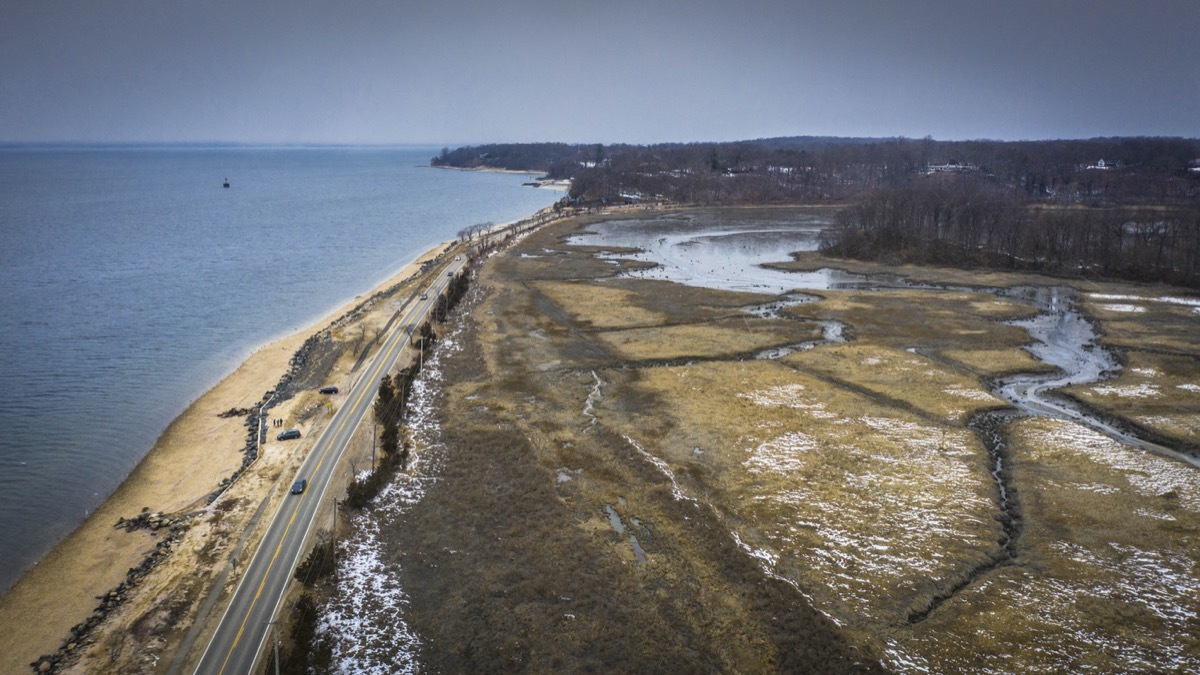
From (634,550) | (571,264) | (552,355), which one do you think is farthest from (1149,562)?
(571,264)

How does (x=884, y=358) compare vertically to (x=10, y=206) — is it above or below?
below

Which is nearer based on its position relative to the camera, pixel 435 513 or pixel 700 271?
pixel 435 513

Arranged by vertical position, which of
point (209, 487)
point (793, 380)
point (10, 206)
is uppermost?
point (10, 206)

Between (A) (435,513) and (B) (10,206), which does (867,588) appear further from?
(B) (10,206)

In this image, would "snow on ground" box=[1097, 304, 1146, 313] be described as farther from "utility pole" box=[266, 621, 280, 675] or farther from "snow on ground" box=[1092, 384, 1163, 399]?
"utility pole" box=[266, 621, 280, 675]

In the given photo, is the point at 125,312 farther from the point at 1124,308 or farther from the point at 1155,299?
the point at 1155,299
